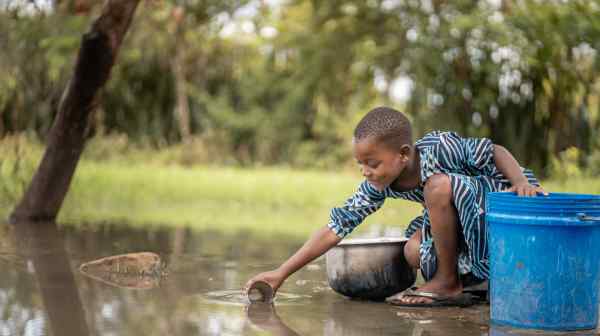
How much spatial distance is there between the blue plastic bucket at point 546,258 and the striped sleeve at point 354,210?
2.39ft

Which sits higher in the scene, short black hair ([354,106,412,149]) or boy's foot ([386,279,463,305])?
short black hair ([354,106,412,149])

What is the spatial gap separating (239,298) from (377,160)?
0.98m

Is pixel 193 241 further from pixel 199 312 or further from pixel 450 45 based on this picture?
pixel 450 45

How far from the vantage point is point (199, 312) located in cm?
402

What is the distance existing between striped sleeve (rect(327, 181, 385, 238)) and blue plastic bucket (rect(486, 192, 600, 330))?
0.73 m

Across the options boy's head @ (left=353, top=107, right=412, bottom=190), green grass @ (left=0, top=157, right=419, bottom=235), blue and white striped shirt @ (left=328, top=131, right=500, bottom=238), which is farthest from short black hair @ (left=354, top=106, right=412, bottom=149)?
green grass @ (left=0, top=157, right=419, bottom=235)

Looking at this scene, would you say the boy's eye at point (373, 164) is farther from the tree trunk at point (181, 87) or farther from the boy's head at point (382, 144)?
the tree trunk at point (181, 87)

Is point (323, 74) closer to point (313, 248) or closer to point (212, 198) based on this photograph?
point (212, 198)

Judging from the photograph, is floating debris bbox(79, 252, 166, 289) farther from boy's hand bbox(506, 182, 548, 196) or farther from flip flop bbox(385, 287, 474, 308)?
boy's hand bbox(506, 182, 548, 196)

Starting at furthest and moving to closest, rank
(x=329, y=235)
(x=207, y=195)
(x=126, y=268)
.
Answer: (x=207, y=195), (x=126, y=268), (x=329, y=235)

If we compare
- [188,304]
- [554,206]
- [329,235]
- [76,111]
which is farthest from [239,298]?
[76,111]

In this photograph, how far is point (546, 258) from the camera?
3.64m

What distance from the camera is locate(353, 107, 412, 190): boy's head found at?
4035mm

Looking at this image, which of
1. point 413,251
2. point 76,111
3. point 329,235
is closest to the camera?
point 329,235
